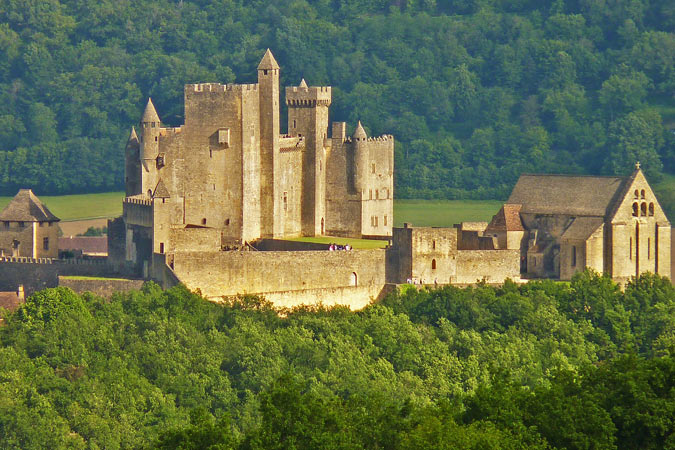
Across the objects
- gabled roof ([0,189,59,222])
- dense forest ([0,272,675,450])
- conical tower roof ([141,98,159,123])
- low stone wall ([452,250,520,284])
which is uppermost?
conical tower roof ([141,98,159,123])

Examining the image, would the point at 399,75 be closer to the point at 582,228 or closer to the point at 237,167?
the point at 582,228

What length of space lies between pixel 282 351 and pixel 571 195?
1243 cm

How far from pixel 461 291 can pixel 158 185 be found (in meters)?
9.04

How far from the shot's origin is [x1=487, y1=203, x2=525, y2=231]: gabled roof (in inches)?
2852

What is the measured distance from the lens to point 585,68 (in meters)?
113

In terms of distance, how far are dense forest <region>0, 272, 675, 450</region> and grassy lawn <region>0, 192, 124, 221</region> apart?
111 feet

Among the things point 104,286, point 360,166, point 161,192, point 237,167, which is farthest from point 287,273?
point 360,166

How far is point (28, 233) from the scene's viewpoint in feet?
241

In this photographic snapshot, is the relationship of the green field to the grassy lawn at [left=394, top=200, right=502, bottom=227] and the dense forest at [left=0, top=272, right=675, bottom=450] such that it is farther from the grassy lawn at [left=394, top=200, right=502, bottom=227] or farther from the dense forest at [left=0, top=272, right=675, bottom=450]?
the dense forest at [left=0, top=272, right=675, bottom=450]

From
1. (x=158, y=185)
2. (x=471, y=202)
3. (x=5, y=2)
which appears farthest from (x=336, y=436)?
(x=5, y=2)

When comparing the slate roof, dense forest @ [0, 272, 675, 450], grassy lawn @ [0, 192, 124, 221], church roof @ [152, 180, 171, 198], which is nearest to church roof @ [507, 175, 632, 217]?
the slate roof

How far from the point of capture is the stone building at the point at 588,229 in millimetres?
71688

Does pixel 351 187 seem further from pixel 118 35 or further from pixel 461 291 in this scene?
pixel 118 35

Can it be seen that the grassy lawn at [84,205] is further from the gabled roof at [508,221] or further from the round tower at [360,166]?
the gabled roof at [508,221]
